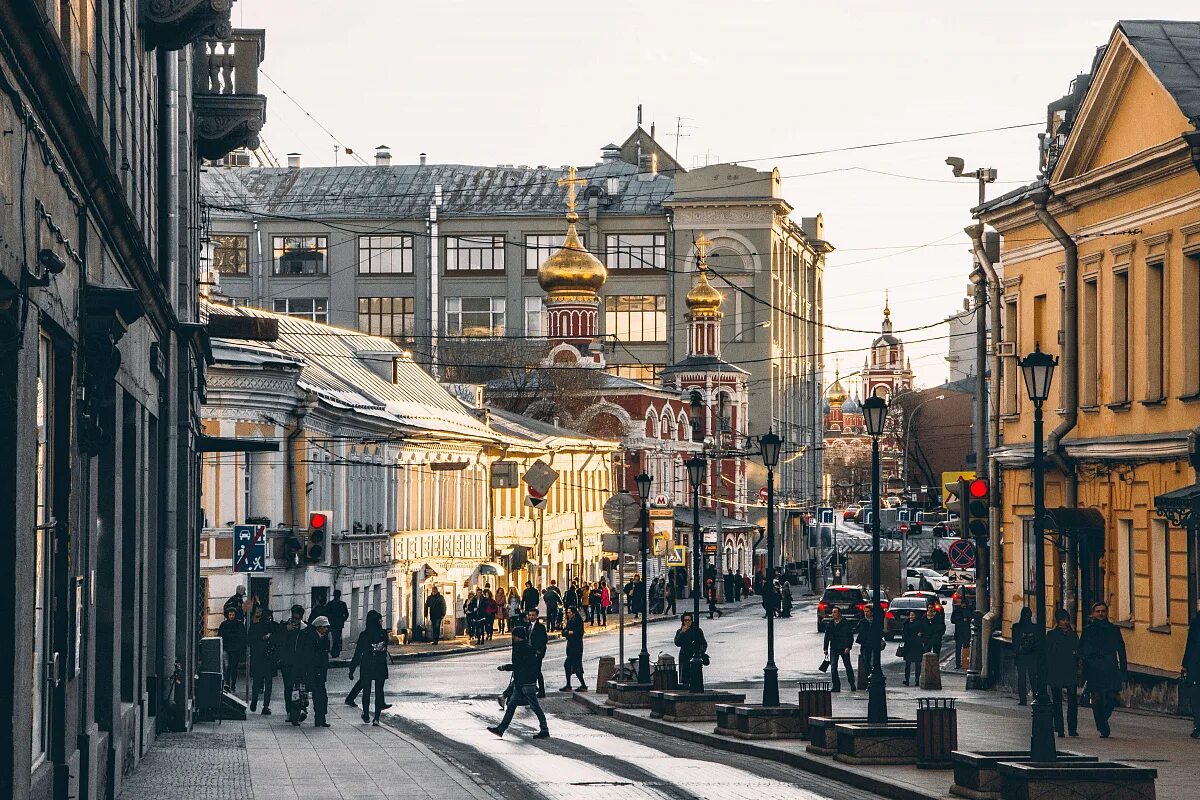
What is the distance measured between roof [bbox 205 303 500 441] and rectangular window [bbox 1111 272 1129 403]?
20.5 m

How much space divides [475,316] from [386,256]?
6.04m

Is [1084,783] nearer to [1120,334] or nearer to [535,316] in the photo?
[1120,334]

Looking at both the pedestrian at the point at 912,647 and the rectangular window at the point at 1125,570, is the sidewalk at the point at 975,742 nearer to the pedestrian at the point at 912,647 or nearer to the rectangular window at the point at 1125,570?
the rectangular window at the point at 1125,570

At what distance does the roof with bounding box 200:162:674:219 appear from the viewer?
119 m

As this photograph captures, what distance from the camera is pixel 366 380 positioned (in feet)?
204

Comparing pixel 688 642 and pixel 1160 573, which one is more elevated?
pixel 1160 573

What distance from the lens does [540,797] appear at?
58.6ft

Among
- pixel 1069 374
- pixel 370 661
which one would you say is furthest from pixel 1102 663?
pixel 370 661

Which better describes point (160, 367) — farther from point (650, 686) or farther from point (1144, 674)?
point (1144, 674)

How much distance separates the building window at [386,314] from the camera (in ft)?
392

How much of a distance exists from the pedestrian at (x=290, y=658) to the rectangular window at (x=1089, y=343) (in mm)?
12675

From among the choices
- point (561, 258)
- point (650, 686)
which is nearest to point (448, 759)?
point (650, 686)

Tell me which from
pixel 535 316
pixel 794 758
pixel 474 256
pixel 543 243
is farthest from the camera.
Result: pixel 535 316

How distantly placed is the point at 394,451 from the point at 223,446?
2903cm
